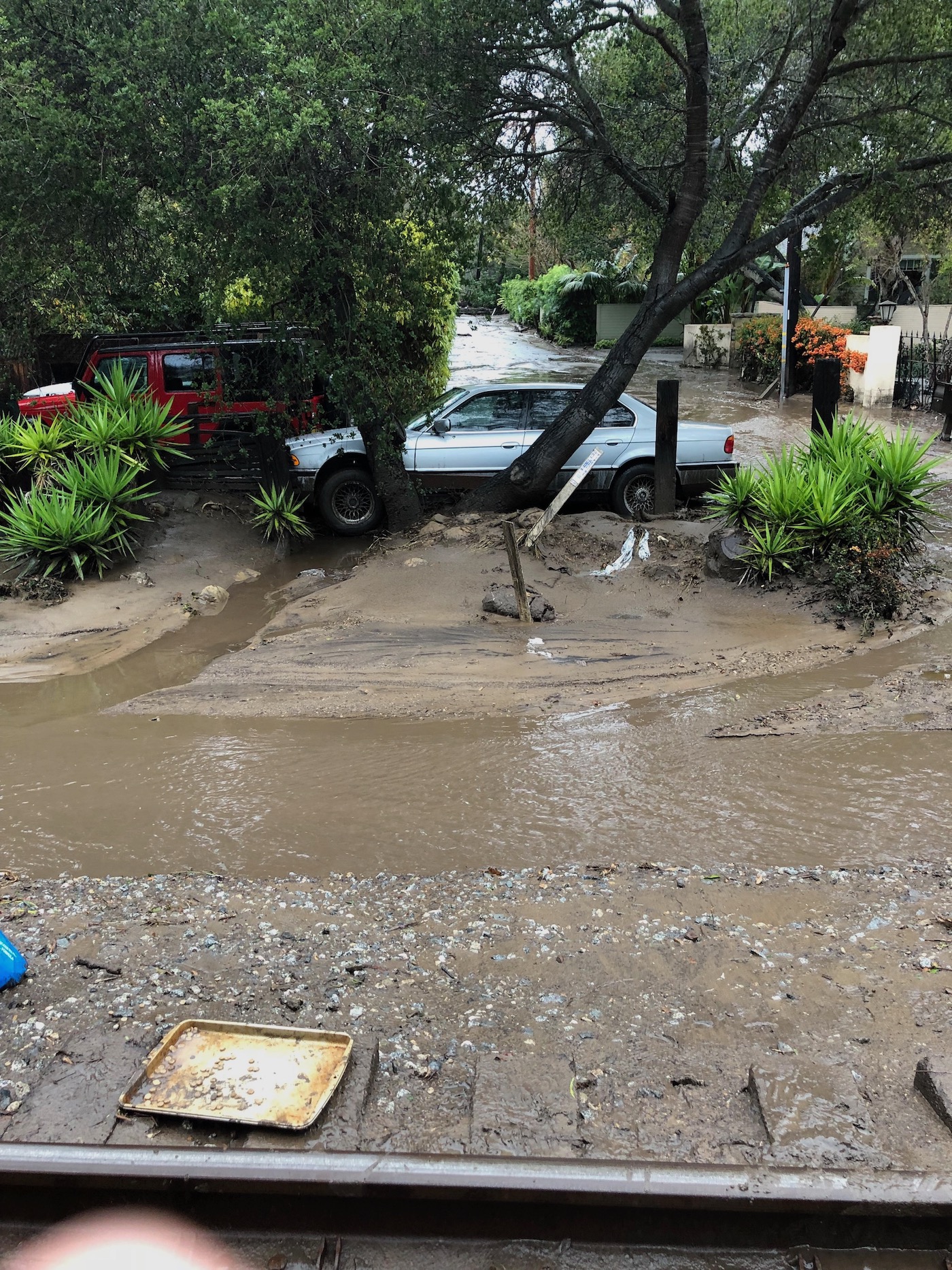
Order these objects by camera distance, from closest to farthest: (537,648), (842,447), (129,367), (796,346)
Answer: (537,648) → (842,447) → (129,367) → (796,346)

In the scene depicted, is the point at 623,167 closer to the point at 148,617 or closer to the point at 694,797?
the point at 148,617

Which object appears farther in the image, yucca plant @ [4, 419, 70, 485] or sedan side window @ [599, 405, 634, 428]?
sedan side window @ [599, 405, 634, 428]

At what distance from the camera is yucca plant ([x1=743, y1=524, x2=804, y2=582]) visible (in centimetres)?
902

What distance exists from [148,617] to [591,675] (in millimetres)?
4478

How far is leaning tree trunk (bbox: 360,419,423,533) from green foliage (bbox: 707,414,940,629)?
11.2ft

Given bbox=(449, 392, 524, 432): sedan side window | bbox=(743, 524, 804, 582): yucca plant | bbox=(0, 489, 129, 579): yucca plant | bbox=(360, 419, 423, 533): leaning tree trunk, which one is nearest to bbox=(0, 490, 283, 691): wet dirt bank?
bbox=(0, 489, 129, 579): yucca plant

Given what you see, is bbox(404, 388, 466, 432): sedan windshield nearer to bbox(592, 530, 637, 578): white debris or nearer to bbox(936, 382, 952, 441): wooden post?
bbox(592, 530, 637, 578): white debris

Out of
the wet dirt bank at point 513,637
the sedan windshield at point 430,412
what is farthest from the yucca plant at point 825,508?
the sedan windshield at point 430,412

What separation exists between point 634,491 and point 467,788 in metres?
6.12

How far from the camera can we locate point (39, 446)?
1067 cm

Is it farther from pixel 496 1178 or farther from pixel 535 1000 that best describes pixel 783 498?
pixel 496 1178

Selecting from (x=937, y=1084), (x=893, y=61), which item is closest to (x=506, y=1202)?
(x=937, y=1084)

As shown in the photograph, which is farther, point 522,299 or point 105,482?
point 522,299

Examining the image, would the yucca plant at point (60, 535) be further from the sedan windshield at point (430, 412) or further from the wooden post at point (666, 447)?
the wooden post at point (666, 447)
